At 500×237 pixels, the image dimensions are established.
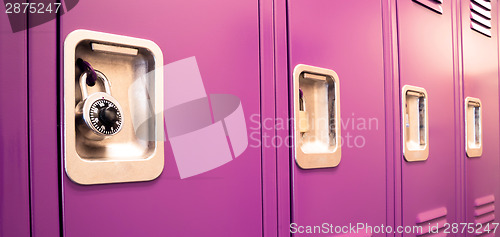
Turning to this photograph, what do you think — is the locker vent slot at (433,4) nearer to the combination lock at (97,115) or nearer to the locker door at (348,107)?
the locker door at (348,107)

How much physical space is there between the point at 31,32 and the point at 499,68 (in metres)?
2.51

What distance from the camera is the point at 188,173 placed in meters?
0.75

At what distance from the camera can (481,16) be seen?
6.68ft

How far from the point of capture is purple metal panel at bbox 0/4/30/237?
0.54 meters

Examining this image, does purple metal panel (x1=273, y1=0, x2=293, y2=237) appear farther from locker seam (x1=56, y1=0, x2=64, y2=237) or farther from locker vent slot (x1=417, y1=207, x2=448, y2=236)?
locker vent slot (x1=417, y1=207, x2=448, y2=236)

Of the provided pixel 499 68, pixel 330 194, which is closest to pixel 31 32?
pixel 330 194

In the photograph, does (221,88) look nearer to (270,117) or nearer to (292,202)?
(270,117)

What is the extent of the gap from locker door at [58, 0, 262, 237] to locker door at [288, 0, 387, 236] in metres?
0.16

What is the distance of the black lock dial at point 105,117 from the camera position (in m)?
0.62


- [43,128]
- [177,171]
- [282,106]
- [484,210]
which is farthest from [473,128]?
[43,128]

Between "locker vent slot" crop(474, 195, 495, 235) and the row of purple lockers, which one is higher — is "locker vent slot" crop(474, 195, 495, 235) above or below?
below

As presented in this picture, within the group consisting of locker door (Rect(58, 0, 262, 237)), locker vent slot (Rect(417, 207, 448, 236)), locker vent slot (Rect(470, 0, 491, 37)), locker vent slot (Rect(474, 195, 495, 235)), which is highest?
locker vent slot (Rect(470, 0, 491, 37))

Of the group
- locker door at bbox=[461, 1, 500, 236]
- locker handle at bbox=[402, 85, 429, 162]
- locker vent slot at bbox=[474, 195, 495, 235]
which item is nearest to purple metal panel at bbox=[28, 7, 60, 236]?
locker handle at bbox=[402, 85, 429, 162]

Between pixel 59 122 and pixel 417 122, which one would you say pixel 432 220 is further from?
pixel 59 122
